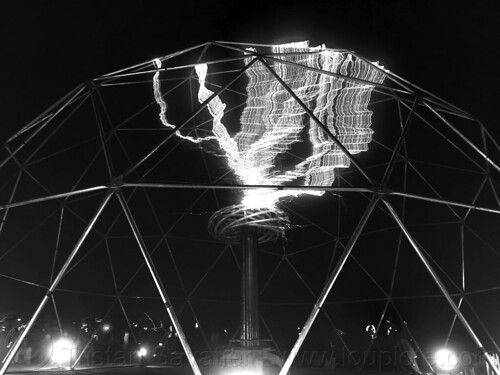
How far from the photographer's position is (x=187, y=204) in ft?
106

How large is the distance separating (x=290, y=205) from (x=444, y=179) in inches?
379

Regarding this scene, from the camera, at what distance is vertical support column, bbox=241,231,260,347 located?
52.1 feet

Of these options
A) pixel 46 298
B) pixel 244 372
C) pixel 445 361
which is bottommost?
pixel 244 372

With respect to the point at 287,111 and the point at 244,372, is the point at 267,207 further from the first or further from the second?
the point at 244,372

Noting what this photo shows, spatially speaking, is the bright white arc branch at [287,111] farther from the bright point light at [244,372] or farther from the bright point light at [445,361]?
the bright point light at [445,361]

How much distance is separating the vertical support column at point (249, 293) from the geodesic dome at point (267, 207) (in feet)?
6.26

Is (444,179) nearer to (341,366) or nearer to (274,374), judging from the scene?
(341,366)

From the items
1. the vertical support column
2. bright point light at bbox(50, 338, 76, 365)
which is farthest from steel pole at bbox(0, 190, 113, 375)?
bright point light at bbox(50, 338, 76, 365)

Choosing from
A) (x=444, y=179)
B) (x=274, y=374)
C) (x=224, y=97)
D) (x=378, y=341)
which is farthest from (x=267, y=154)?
(x=444, y=179)

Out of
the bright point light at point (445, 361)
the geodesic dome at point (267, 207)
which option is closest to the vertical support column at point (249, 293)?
the geodesic dome at point (267, 207)

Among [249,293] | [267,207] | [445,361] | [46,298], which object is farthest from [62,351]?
[445,361]

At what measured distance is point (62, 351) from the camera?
21.7m

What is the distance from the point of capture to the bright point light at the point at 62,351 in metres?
21.4

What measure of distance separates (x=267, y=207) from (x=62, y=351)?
12.2 m
